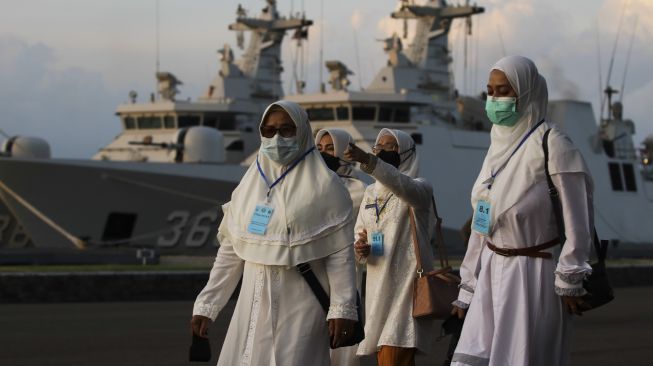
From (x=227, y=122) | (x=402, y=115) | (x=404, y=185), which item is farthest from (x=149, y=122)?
(x=404, y=185)

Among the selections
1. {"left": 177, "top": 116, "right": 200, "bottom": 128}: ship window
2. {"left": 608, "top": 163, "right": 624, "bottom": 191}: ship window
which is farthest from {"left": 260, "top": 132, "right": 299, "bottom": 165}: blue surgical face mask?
{"left": 608, "top": 163, "right": 624, "bottom": 191}: ship window

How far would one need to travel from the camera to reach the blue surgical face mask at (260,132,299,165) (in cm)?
580

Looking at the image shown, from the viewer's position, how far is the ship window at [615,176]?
1515 inches

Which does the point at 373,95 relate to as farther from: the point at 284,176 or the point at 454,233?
the point at 284,176

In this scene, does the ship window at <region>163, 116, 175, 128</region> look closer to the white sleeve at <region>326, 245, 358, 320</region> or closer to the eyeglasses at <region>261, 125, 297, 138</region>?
the eyeglasses at <region>261, 125, 297, 138</region>

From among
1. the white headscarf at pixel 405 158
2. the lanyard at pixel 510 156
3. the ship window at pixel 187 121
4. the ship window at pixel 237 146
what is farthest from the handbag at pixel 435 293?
the ship window at pixel 187 121

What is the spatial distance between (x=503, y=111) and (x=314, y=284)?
107cm

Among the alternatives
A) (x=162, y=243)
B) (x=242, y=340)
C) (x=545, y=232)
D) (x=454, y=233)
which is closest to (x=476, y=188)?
(x=545, y=232)

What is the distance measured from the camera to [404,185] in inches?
294

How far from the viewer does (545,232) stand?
5.68m

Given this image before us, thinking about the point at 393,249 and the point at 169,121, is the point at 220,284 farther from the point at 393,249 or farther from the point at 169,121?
the point at 169,121

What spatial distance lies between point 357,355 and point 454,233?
26982mm

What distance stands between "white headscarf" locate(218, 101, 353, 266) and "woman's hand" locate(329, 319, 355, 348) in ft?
1.08

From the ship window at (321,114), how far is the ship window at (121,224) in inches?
210
